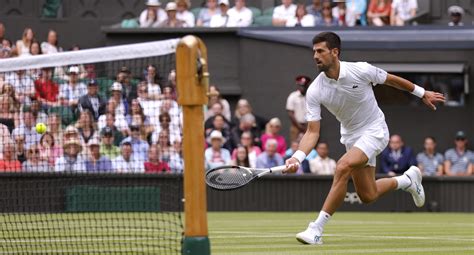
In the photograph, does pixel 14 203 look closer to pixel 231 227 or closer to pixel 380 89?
pixel 231 227

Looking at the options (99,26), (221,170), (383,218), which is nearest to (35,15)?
(99,26)

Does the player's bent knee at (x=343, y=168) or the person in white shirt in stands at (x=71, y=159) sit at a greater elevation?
the player's bent knee at (x=343, y=168)

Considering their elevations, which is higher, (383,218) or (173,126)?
(173,126)

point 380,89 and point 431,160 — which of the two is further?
point 380,89

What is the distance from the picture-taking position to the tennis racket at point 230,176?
10461 millimetres

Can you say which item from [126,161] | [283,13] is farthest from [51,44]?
[126,161]

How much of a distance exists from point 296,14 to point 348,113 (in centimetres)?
1307

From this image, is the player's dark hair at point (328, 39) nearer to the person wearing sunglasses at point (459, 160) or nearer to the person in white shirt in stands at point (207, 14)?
the person wearing sunglasses at point (459, 160)

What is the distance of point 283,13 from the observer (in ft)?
81.4

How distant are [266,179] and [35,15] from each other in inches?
305

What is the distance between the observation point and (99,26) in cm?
2628

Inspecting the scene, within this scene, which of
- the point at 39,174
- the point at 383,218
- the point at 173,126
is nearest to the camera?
the point at 173,126

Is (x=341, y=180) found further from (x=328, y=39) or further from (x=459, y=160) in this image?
(x=459, y=160)

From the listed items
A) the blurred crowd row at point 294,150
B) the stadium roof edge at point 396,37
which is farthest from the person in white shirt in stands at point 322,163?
the stadium roof edge at point 396,37
